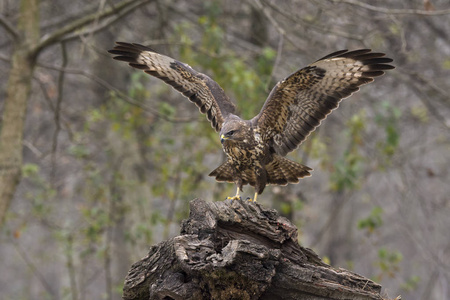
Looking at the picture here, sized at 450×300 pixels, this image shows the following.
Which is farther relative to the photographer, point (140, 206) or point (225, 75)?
point (140, 206)

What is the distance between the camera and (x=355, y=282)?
3904mm

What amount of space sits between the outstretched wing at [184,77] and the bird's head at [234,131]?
36cm

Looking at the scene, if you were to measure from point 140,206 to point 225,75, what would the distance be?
296 cm

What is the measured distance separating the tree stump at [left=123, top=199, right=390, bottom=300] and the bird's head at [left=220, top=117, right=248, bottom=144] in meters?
1.26

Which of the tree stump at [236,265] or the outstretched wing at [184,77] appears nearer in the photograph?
the tree stump at [236,265]

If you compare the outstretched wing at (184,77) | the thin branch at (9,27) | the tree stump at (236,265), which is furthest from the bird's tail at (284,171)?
the thin branch at (9,27)

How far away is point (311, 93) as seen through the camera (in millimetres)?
5379

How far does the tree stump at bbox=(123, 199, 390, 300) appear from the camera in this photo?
366 cm

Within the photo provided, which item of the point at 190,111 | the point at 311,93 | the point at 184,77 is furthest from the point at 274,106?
the point at 190,111

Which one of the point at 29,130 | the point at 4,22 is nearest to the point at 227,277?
the point at 4,22

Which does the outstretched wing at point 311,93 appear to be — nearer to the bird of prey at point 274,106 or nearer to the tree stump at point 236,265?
the bird of prey at point 274,106

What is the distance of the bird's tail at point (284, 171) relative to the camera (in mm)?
5578

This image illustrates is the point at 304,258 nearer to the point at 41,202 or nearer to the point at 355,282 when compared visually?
the point at 355,282

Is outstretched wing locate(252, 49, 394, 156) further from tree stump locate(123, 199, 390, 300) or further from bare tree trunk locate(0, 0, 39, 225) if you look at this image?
bare tree trunk locate(0, 0, 39, 225)
